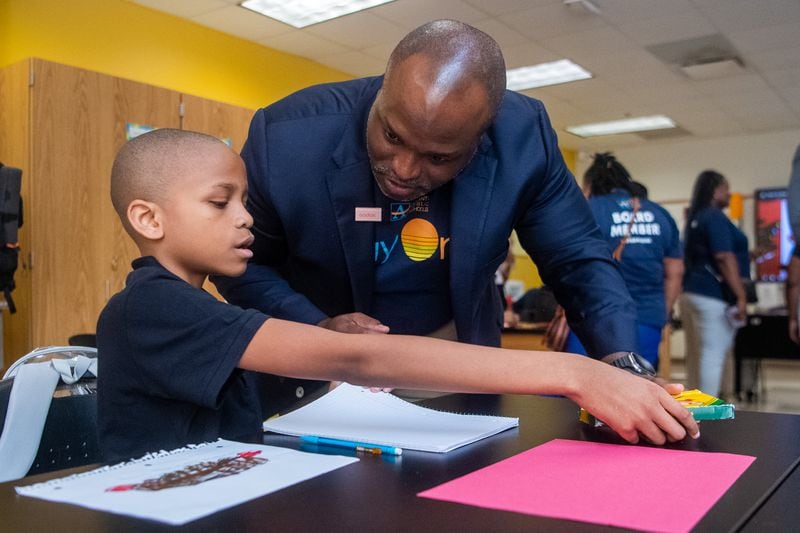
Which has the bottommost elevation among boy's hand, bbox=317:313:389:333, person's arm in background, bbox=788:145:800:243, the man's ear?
boy's hand, bbox=317:313:389:333

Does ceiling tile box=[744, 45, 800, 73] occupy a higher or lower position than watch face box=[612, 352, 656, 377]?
higher

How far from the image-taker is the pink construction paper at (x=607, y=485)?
61 centimetres

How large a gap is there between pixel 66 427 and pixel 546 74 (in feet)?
19.8

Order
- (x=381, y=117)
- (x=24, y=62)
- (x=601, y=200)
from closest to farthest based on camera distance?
(x=381, y=117)
(x=601, y=200)
(x=24, y=62)

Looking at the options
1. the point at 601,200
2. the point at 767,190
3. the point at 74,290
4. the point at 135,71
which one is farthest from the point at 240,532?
the point at 767,190

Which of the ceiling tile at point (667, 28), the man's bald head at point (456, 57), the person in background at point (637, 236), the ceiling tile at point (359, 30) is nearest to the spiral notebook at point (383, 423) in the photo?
the man's bald head at point (456, 57)

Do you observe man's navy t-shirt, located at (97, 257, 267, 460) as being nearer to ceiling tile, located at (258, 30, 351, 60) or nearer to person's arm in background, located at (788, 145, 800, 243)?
person's arm in background, located at (788, 145, 800, 243)

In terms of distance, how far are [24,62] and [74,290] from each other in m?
1.16

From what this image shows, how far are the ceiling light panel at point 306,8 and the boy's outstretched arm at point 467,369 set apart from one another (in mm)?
4246

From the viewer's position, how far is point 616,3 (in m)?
4.86

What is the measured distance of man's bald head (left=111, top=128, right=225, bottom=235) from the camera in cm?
111

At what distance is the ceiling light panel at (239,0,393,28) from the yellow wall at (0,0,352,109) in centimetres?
A: 55

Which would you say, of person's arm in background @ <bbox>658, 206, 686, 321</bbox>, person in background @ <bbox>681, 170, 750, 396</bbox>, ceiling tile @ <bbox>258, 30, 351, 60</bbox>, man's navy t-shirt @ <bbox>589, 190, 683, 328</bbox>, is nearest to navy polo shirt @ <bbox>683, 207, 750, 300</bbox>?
person in background @ <bbox>681, 170, 750, 396</bbox>

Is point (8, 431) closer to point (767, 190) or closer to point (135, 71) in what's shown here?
point (135, 71)
